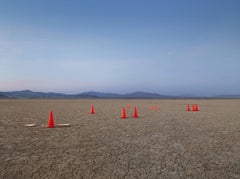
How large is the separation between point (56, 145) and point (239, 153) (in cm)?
451

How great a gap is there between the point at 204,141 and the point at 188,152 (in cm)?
122

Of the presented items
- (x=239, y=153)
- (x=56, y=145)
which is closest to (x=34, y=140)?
(x=56, y=145)

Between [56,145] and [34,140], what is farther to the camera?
[34,140]

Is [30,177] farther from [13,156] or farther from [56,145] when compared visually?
[56,145]

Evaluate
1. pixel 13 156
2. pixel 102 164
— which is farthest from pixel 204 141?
pixel 13 156

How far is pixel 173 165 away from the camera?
3182 millimetres

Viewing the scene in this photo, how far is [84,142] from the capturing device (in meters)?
4.67

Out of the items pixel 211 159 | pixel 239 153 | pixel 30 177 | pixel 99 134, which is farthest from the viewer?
pixel 99 134

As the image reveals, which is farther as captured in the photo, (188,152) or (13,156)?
(188,152)

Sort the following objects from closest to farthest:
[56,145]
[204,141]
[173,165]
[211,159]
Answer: [173,165]
[211,159]
[56,145]
[204,141]

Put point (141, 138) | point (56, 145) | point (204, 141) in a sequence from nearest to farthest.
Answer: point (56, 145) < point (204, 141) < point (141, 138)

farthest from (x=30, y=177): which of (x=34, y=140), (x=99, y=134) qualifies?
(x=99, y=134)

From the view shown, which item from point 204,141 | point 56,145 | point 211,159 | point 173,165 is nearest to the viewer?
point 173,165

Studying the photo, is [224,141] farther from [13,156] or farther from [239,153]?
[13,156]
